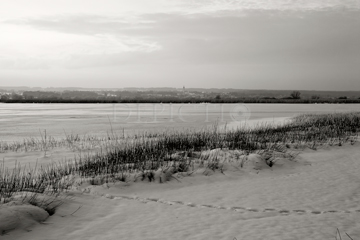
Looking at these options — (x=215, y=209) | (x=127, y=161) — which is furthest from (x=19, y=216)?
(x=127, y=161)

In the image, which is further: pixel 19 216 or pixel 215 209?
pixel 215 209

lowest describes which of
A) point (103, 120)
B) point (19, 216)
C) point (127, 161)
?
point (103, 120)

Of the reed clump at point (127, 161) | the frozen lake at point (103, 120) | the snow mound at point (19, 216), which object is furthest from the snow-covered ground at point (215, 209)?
the frozen lake at point (103, 120)

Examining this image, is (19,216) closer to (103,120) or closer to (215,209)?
(215,209)

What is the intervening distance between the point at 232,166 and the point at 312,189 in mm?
2485

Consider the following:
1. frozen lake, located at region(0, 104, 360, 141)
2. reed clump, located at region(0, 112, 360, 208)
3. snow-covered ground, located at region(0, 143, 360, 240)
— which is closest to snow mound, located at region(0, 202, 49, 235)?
snow-covered ground, located at region(0, 143, 360, 240)

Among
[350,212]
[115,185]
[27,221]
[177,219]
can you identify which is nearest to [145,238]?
[177,219]

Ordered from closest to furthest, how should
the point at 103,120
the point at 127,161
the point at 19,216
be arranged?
1. the point at 19,216
2. the point at 127,161
3. the point at 103,120

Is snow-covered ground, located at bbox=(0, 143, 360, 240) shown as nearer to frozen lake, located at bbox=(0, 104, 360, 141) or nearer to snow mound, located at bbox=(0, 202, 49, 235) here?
snow mound, located at bbox=(0, 202, 49, 235)

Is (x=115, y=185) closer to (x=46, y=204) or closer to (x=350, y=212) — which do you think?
(x=46, y=204)

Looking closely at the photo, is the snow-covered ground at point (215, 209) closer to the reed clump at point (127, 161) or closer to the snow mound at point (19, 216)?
the snow mound at point (19, 216)

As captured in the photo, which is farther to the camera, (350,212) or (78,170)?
(78,170)

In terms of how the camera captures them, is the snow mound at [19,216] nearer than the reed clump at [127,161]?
Yes

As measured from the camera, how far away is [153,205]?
6.31m
